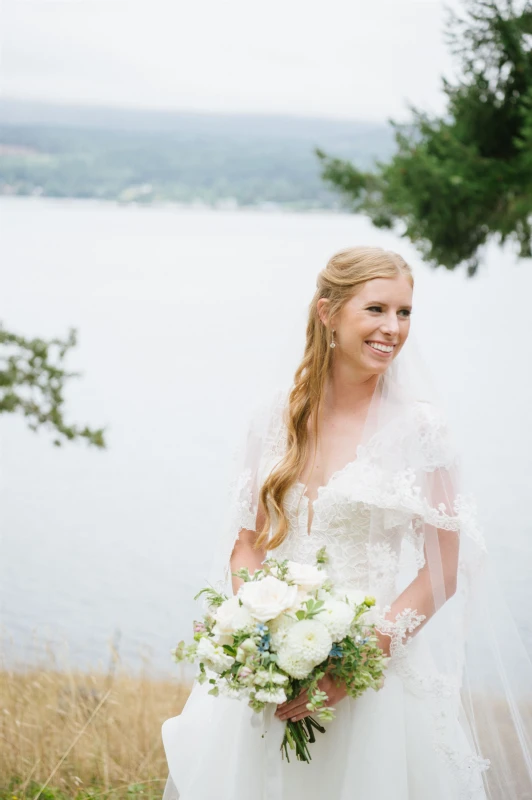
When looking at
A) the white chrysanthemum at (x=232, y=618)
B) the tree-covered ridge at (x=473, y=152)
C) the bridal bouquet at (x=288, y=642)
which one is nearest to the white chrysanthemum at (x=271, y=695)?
the bridal bouquet at (x=288, y=642)

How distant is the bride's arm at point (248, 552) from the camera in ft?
7.30

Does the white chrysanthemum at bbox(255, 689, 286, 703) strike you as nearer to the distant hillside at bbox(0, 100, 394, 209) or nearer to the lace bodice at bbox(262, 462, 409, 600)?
the lace bodice at bbox(262, 462, 409, 600)

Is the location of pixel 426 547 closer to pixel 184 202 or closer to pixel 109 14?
pixel 184 202

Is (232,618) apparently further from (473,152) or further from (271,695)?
(473,152)

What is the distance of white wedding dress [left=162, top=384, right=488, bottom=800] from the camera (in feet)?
6.51

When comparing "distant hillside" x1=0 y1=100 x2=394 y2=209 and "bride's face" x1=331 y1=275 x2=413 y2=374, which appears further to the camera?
"distant hillside" x1=0 y1=100 x2=394 y2=209

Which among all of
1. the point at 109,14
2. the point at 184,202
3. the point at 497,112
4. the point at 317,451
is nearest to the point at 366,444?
the point at 317,451

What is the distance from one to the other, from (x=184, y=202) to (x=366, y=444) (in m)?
12.6

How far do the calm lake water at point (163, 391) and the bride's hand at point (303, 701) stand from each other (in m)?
0.60

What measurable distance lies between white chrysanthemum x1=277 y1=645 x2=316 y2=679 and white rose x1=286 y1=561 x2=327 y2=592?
0.49 feet

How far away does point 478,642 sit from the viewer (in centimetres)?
216

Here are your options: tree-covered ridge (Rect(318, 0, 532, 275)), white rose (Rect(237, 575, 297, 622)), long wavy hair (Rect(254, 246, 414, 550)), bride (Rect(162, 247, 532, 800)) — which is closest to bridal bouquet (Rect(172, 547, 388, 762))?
white rose (Rect(237, 575, 297, 622))

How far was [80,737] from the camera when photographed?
10.9 feet

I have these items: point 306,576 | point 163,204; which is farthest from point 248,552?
point 163,204
